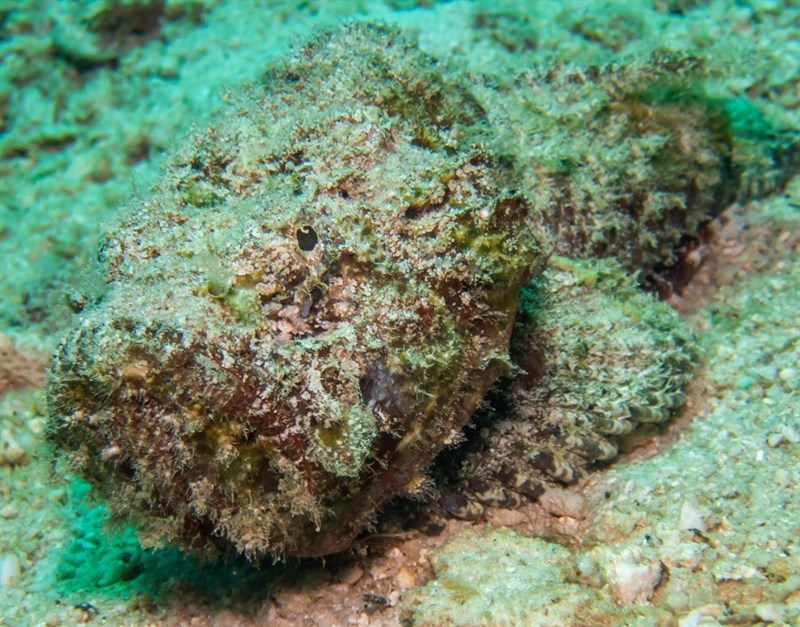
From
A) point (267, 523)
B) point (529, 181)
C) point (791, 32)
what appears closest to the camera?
point (267, 523)

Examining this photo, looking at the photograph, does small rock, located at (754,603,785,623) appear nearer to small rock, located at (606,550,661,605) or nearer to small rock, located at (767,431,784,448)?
small rock, located at (606,550,661,605)

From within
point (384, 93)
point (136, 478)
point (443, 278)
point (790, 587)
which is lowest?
point (790, 587)

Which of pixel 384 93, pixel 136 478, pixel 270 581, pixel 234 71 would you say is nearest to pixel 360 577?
pixel 270 581

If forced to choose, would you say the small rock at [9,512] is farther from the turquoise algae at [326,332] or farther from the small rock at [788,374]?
the small rock at [788,374]

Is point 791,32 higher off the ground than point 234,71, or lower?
higher

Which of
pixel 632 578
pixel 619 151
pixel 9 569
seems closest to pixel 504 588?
pixel 632 578

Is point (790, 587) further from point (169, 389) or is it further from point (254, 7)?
point (254, 7)
